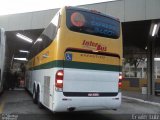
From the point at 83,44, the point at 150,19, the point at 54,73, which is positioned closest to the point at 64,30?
the point at 83,44

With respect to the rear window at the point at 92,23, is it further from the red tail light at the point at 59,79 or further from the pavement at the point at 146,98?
the pavement at the point at 146,98

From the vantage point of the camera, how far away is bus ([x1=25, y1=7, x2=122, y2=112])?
8.87 meters

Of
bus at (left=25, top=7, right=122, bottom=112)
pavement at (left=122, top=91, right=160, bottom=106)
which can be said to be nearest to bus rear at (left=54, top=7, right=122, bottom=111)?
bus at (left=25, top=7, right=122, bottom=112)

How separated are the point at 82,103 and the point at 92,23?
8.55 ft

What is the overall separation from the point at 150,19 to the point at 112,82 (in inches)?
340

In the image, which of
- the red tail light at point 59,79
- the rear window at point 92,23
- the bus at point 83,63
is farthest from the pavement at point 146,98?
the red tail light at point 59,79

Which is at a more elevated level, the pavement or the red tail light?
the red tail light

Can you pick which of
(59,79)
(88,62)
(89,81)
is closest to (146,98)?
(89,81)

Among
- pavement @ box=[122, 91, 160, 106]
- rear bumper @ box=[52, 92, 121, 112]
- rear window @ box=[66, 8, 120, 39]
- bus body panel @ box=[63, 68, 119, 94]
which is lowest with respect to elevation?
pavement @ box=[122, 91, 160, 106]

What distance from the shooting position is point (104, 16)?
996cm

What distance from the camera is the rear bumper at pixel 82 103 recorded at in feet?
28.5

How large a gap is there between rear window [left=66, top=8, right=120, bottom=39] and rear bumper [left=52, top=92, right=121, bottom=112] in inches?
81.8

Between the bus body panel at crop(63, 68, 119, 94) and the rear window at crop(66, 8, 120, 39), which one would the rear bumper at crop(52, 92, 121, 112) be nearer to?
the bus body panel at crop(63, 68, 119, 94)

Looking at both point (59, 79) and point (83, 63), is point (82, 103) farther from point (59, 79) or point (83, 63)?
point (83, 63)
